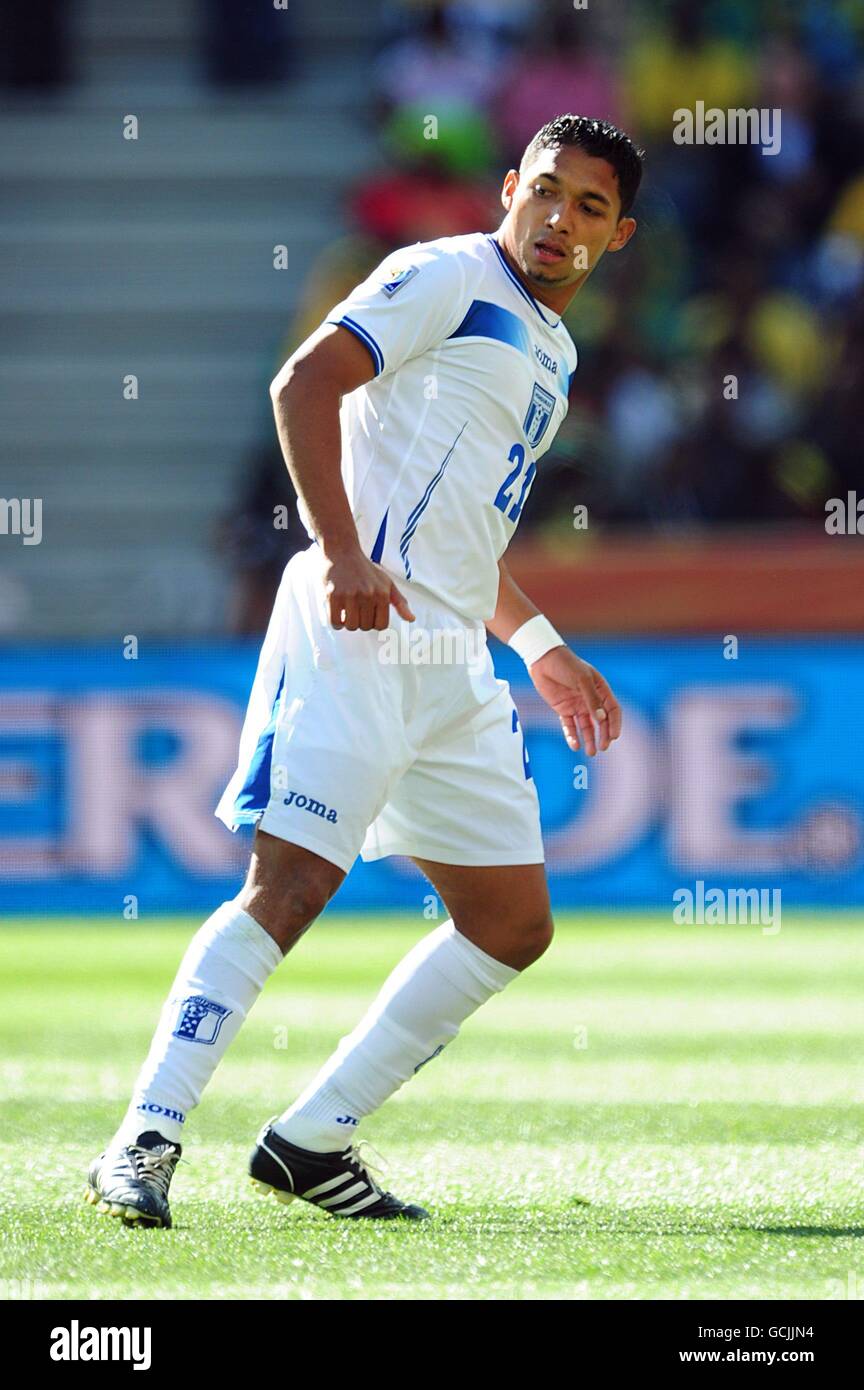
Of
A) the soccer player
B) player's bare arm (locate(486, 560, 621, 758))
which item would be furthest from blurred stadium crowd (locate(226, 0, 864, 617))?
the soccer player

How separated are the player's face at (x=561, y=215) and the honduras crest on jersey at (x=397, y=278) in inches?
10.6

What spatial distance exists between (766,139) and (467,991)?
10042 mm

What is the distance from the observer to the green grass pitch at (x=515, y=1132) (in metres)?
3.37

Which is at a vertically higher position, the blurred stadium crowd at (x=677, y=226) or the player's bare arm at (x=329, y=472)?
the blurred stadium crowd at (x=677, y=226)

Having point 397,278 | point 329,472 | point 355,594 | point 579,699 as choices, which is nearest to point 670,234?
point 579,699

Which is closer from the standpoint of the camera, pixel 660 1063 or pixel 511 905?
pixel 511 905

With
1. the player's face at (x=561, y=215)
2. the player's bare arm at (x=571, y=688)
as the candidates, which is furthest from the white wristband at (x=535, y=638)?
the player's face at (x=561, y=215)

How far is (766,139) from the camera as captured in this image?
13062 millimetres

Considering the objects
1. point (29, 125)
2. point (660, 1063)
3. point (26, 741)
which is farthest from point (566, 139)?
point (29, 125)

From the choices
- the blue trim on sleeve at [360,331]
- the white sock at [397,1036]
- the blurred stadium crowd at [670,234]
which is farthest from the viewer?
the blurred stadium crowd at [670,234]

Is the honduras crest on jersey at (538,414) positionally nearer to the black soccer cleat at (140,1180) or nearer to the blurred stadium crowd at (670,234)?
the black soccer cleat at (140,1180)

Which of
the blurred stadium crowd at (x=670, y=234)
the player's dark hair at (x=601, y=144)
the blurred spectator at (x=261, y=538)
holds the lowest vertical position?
the player's dark hair at (x=601, y=144)

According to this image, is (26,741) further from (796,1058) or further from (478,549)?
(478,549)

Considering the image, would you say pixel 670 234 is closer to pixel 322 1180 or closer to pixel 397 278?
pixel 397 278
